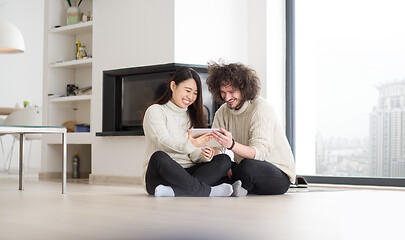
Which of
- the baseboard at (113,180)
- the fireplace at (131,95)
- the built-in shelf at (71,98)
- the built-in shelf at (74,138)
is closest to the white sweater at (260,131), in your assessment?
the fireplace at (131,95)

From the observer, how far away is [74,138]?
621 centimetres

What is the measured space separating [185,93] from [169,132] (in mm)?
265

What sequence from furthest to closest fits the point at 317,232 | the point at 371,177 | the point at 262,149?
the point at 371,177 < the point at 262,149 < the point at 317,232

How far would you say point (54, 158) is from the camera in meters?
6.55

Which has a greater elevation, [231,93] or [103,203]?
[231,93]

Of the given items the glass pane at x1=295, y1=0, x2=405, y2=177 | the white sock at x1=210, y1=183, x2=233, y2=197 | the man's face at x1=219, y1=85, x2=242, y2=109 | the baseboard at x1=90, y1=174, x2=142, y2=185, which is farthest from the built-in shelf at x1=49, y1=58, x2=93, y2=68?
the white sock at x1=210, y1=183, x2=233, y2=197

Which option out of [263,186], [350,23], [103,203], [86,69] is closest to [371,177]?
[350,23]

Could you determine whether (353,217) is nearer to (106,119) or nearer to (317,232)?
(317,232)

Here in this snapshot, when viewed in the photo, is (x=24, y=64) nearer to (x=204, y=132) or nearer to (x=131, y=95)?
(x=131, y=95)

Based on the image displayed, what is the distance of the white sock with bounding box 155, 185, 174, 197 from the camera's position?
11.2 ft

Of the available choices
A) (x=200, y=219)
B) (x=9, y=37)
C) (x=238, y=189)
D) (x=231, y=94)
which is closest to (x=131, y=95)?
(x=9, y=37)

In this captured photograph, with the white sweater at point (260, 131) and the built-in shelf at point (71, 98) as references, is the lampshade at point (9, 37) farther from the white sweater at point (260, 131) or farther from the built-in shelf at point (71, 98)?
the white sweater at point (260, 131)

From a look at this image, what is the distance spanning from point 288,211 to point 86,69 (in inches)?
175

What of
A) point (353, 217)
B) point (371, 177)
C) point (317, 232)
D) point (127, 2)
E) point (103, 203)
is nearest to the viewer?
point (317, 232)
